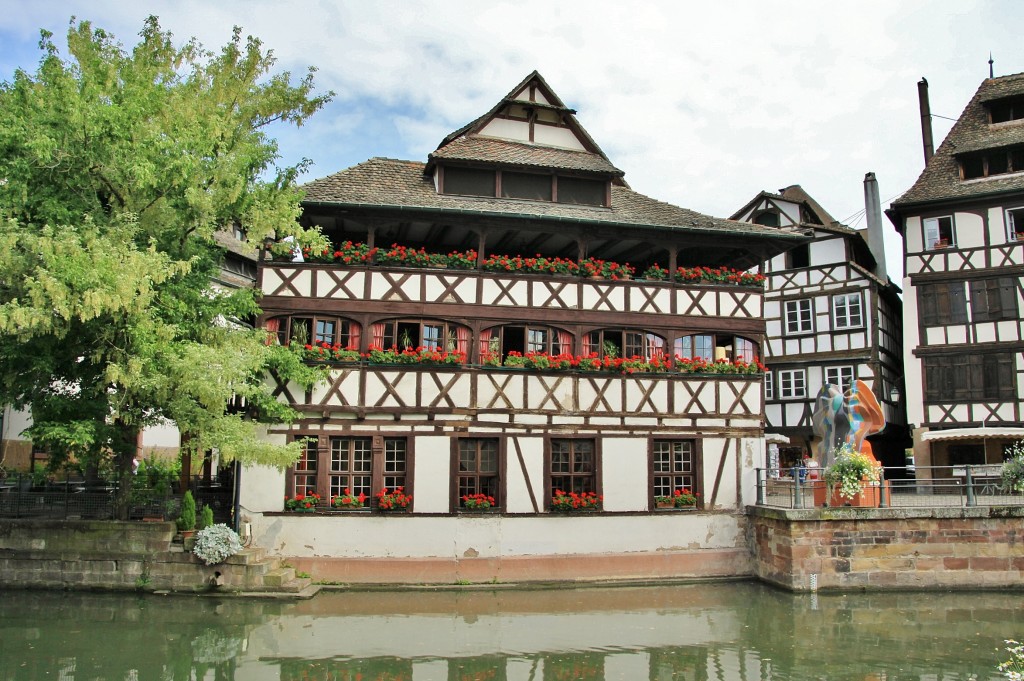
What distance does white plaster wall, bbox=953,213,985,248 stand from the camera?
93.2 ft

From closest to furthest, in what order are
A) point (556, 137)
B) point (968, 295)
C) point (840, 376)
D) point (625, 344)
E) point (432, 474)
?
1. point (432, 474)
2. point (625, 344)
3. point (556, 137)
4. point (968, 295)
5. point (840, 376)

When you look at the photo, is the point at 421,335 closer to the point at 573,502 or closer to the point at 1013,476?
the point at 573,502

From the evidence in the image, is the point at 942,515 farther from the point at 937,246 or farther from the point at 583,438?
the point at 937,246

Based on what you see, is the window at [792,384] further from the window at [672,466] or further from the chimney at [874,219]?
the window at [672,466]

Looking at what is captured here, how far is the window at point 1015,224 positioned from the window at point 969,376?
387cm

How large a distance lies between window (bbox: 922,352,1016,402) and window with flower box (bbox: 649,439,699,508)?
41.7 feet

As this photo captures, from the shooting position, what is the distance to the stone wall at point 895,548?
59.8 feet

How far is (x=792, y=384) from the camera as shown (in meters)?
32.0

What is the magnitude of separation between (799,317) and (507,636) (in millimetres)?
21843

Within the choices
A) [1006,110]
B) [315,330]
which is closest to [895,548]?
[315,330]

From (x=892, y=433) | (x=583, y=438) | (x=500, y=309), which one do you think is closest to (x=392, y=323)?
(x=500, y=309)

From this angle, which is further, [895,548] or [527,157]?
[527,157]

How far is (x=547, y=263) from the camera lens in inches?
782

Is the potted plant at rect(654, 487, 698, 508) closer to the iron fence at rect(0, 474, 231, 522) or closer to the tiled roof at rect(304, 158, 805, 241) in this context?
the tiled roof at rect(304, 158, 805, 241)
